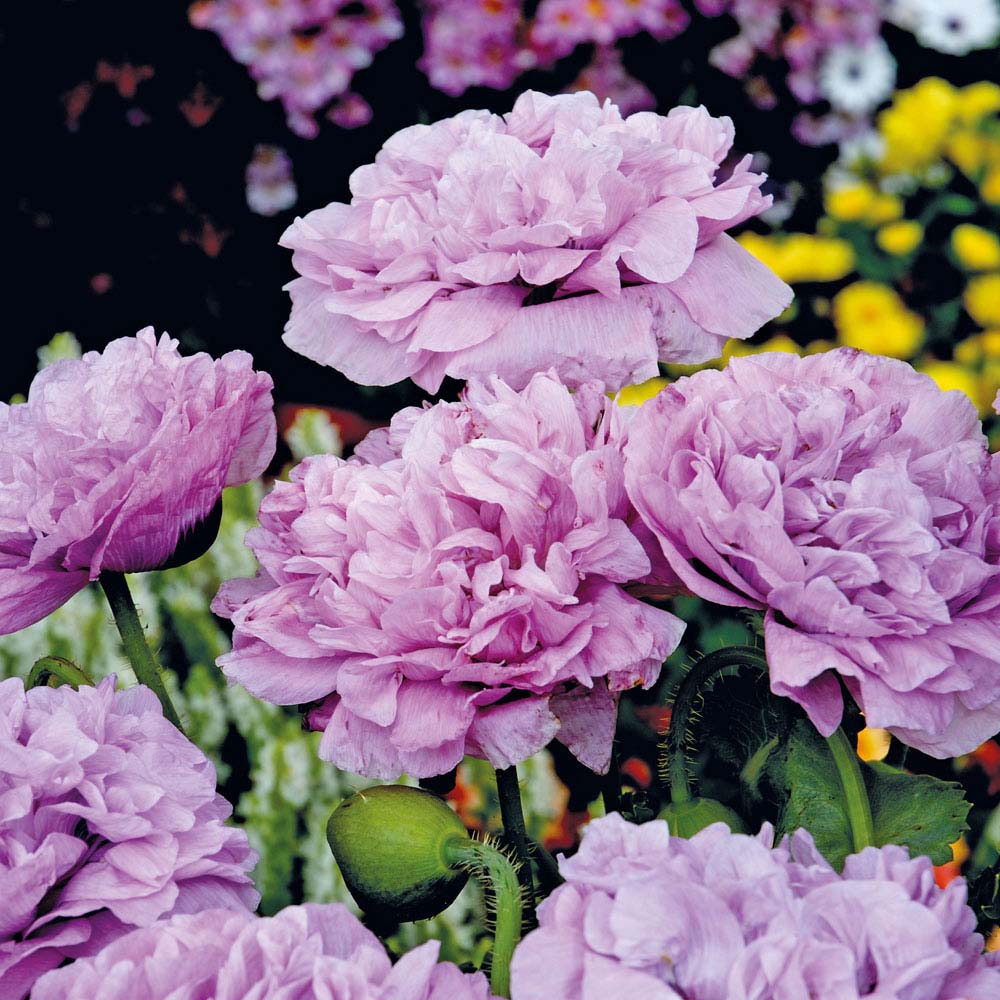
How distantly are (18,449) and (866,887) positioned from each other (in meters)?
0.36

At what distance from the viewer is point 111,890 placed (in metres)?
0.48

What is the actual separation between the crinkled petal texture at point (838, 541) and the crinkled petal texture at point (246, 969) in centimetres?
14

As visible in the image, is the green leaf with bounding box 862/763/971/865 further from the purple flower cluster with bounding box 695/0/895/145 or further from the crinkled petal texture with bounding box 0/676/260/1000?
the purple flower cluster with bounding box 695/0/895/145

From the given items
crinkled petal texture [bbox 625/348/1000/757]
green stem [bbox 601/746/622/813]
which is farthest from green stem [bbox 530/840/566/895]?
crinkled petal texture [bbox 625/348/1000/757]

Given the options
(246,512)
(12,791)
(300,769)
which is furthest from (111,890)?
(246,512)

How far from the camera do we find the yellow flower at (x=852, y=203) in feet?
6.78

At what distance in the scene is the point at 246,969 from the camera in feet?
1.40

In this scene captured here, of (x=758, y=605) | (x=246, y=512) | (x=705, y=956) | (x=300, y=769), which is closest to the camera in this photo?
(x=705, y=956)

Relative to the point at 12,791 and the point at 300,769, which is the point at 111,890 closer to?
the point at 12,791

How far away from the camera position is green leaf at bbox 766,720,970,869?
52 centimetres

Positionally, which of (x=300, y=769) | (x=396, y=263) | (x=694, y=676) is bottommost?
(x=300, y=769)

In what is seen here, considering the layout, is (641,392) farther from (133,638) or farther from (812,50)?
(133,638)

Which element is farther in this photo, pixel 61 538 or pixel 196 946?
pixel 61 538

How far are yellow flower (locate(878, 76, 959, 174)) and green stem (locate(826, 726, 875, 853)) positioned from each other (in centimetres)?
174
